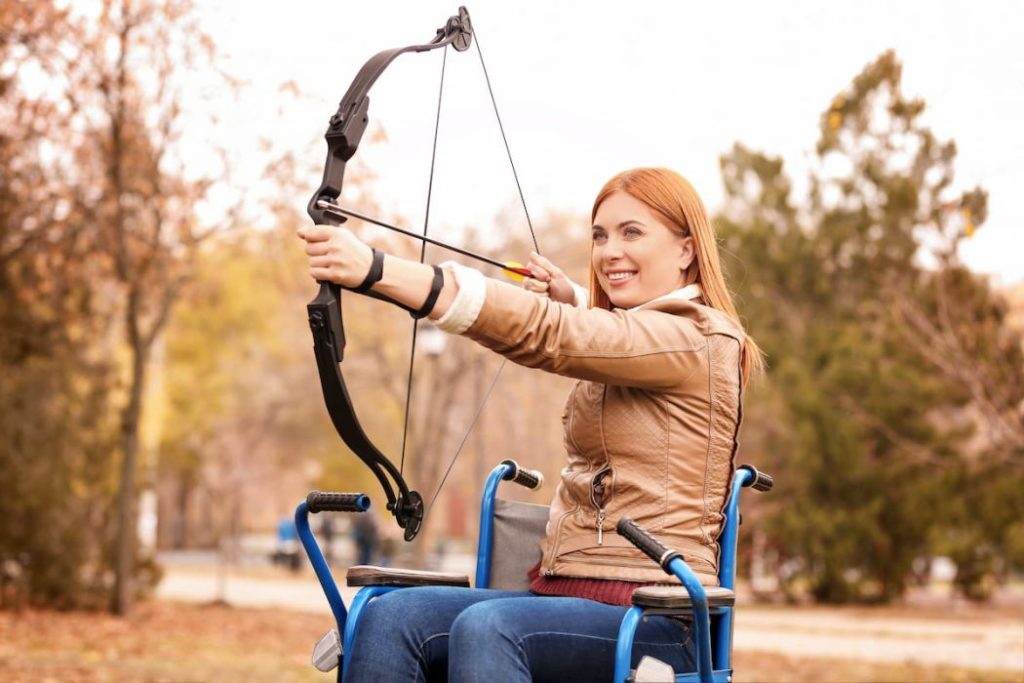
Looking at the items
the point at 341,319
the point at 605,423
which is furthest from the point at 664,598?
the point at 341,319

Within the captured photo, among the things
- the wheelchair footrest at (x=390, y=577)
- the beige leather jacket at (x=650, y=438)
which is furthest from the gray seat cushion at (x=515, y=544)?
the beige leather jacket at (x=650, y=438)

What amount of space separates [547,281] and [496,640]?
3.31ft

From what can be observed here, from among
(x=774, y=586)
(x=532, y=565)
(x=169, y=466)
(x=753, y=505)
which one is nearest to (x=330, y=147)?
(x=532, y=565)

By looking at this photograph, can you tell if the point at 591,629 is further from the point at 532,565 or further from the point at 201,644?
the point at 201,644

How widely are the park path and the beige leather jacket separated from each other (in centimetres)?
669

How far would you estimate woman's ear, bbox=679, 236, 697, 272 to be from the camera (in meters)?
3.10

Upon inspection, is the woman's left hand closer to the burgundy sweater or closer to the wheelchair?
the wheelchair

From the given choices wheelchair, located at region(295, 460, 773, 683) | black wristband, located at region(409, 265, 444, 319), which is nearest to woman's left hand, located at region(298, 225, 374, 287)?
black wristband, located at region(409, 265, 444, 319)

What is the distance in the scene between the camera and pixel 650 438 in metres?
2.86

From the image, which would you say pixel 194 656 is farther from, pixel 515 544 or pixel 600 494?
pixel 600 494

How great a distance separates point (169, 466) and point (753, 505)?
20.9 metres

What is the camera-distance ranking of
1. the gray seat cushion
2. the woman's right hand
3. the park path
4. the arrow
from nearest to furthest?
1. the arrow
2. the woman's right hand
3. the gray seat cushion
4. the park path

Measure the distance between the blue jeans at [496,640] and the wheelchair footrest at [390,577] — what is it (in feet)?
0.35

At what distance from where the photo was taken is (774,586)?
1895cm
